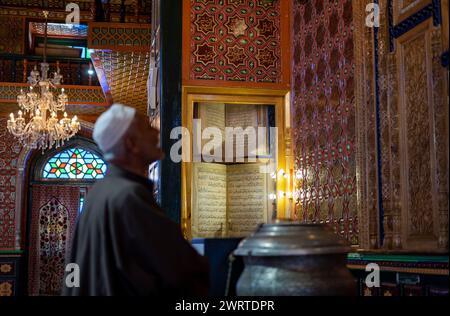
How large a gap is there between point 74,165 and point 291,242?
43.5 ft

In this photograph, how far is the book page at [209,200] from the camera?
7215 millimetres

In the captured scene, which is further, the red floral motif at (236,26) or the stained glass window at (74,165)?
the stained glass window at (74,165)

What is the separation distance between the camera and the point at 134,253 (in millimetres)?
2312

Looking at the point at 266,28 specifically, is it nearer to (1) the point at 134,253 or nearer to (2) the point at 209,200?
(2) the point at 209,200

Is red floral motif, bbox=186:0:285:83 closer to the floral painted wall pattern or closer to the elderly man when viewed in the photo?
the floral painted wall pattern

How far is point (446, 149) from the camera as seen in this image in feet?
11.7

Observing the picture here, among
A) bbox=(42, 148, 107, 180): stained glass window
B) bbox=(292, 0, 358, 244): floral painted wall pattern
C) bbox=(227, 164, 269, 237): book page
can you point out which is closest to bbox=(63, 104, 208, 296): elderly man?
bbox=(292, 0, 358, 244): floral painted wall pattern

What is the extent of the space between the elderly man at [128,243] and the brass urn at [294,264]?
257 mm

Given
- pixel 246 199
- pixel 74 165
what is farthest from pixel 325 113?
pixel 74 165

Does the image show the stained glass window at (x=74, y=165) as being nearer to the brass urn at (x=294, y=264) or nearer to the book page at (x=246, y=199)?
the book page at (x=246, y=199)

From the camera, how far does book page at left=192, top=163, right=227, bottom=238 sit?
721 centimetres

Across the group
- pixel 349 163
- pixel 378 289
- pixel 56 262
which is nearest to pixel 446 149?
pixel 378 289

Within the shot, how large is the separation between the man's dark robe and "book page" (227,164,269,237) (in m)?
4.99

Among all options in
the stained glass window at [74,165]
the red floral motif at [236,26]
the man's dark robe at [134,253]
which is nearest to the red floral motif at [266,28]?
the red floral motif at [236,26]
